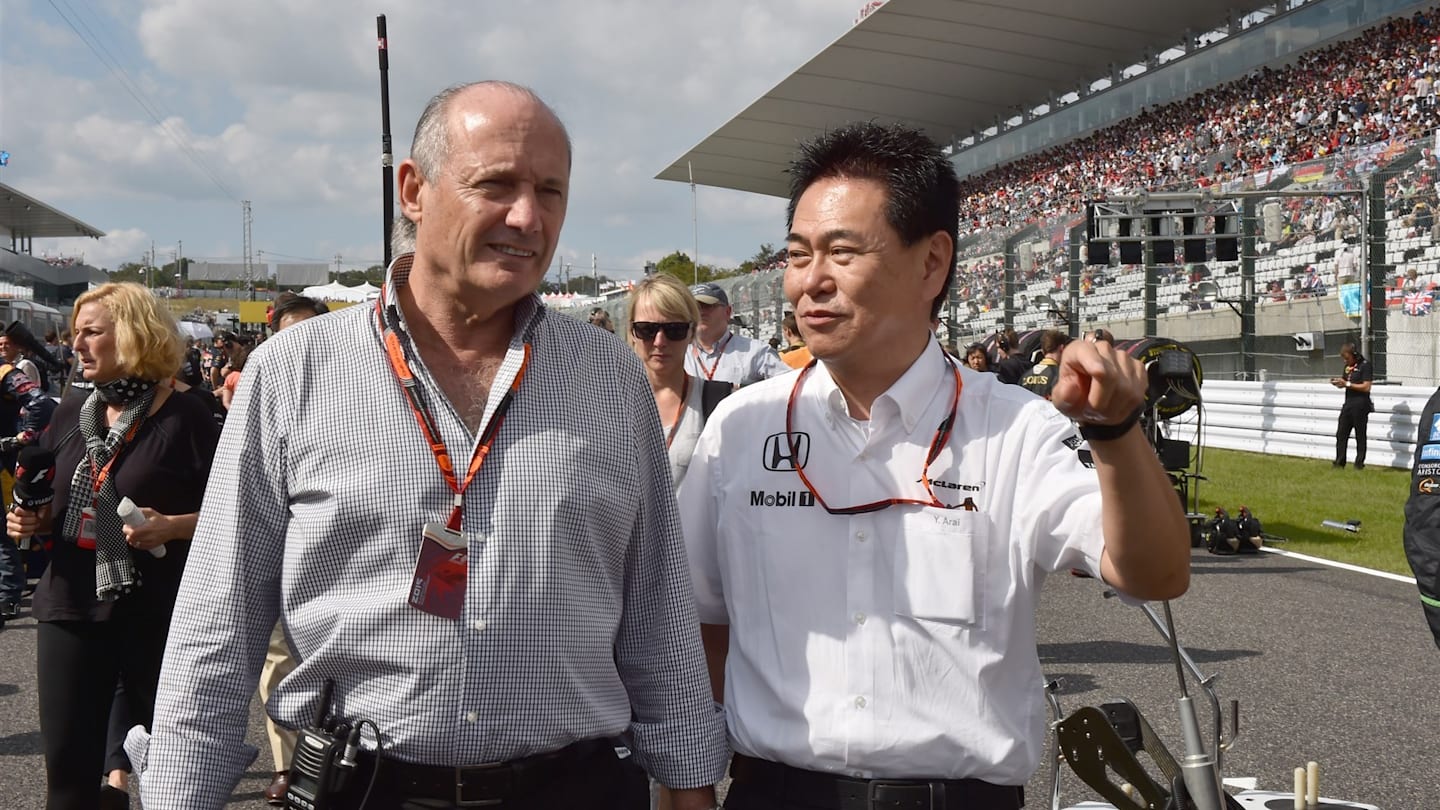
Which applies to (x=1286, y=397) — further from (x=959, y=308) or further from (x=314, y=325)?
(x=314, y=325)

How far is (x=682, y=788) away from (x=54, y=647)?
2397 millimetres

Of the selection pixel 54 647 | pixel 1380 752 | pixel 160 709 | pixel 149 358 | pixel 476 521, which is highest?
pixel 149 358

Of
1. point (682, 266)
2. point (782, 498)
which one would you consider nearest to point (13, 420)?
point (782, 498)

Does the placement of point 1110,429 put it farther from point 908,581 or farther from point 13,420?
point 13,420

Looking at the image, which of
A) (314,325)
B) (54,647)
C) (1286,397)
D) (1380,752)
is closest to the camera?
(314,325)

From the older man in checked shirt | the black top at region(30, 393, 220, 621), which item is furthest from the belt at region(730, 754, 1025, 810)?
the black top at region(30, 393, 220, 621)

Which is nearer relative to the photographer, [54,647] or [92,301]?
[54,647]

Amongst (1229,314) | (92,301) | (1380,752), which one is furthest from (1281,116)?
(92,301)

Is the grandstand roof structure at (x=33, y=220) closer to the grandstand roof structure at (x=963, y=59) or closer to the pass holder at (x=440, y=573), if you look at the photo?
the grandstand roof structure at (x=963, y=59)

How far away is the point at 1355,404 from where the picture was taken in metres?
16.1

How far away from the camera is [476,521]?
A: 2.08 m

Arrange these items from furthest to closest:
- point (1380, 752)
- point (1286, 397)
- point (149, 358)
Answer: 1. point (1286, 397)
2. point (1380, 752)
3. point (149, 358)

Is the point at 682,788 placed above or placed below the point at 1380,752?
above

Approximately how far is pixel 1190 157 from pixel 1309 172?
10.4 metres
